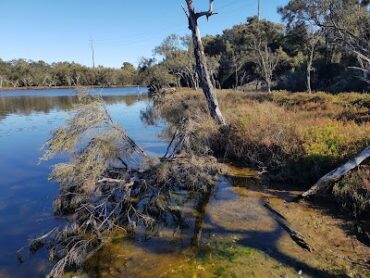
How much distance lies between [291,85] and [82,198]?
3722 cm

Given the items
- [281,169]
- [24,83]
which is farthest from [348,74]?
[24,83]

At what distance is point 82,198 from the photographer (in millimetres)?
8945

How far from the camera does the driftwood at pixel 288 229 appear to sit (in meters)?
7.15

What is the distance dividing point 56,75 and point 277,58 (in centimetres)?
9437

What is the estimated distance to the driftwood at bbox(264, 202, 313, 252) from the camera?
715 centimetres

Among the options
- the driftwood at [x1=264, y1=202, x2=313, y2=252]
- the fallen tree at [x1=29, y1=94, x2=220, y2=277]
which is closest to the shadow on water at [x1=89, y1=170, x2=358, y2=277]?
the driftwood at [x1=264, y1=202, x2=313, y2=252]

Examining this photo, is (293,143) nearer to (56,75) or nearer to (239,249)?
(239,249)

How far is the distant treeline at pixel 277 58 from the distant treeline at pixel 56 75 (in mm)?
47671

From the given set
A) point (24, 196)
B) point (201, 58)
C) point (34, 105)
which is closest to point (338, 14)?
point (201, 58)

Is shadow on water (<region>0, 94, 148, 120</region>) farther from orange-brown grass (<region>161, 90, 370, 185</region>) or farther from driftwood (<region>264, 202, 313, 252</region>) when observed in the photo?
driftwood (<region>264, 202, 313, 252</region>)

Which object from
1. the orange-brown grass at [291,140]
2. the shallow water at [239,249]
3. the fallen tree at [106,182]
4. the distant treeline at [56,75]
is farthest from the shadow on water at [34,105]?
the distant treeline at [56,75]

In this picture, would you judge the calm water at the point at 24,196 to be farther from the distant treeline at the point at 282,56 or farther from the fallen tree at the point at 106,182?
the distant treeline at the point at 282,56

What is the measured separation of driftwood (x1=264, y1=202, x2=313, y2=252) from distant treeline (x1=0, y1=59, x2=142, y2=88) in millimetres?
99336

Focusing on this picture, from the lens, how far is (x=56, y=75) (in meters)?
122
